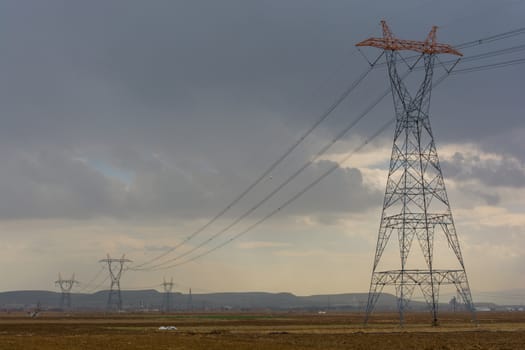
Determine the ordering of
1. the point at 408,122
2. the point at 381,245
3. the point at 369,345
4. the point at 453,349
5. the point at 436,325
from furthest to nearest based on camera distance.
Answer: the point at 436,325
the point at 408,122
the point at 381,245
the point at 369,345
the point at 453,349

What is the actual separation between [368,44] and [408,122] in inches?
457

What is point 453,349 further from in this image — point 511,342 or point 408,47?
point 408,47

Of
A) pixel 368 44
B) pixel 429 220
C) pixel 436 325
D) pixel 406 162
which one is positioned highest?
pixel 368 44

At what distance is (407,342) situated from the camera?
50.4 meters

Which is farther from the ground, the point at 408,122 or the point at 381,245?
the point at 408,122

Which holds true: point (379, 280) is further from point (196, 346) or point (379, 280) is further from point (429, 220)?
A: point (196, 346)

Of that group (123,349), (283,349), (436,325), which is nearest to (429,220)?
(436,325)

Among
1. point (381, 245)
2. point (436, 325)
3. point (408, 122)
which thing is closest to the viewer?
point (381, 245)

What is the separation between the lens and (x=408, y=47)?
77062 mm

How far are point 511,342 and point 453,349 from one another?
9.87 meters

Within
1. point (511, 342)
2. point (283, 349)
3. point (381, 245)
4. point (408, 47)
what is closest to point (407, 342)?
point (511, 342)

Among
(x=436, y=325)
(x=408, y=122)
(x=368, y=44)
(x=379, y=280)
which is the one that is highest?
(x=368, y=44)

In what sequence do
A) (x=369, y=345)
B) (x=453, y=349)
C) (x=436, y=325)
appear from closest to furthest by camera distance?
1. (x=453, y=349)
2. (x=369, y=345)
3. (x=436, y=325)

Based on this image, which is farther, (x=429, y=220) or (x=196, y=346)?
(x=429, y=220)
